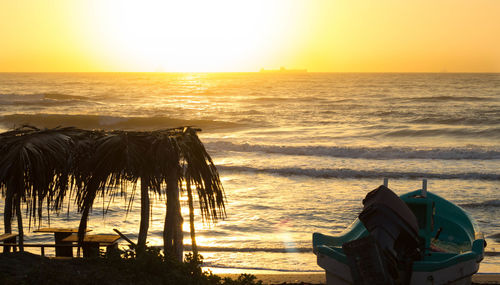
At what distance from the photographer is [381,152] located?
2898cm

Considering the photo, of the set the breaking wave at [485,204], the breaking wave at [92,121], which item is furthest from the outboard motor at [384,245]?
the breaking wave at [92,121]

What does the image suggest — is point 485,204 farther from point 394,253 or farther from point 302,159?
point 394,253

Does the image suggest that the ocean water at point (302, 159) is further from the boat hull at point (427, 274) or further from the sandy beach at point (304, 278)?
the boat hull at point (427, 274)

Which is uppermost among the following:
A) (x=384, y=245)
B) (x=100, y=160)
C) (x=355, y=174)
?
(x=100, y=160)

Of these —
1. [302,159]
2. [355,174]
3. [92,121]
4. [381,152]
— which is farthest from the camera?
[92,121]

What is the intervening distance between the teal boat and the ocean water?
2628mm

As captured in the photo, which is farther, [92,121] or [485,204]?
[92,121]

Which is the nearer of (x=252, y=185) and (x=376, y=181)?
(x=252, y=185)

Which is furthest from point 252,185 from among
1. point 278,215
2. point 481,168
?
point 481,168

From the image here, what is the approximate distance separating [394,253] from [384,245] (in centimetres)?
21

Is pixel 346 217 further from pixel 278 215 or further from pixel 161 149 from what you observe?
pixel 161 149

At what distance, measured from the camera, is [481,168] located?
23859 mm

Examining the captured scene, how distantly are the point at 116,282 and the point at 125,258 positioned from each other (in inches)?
26.1

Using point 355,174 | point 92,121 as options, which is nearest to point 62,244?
point 355,174
